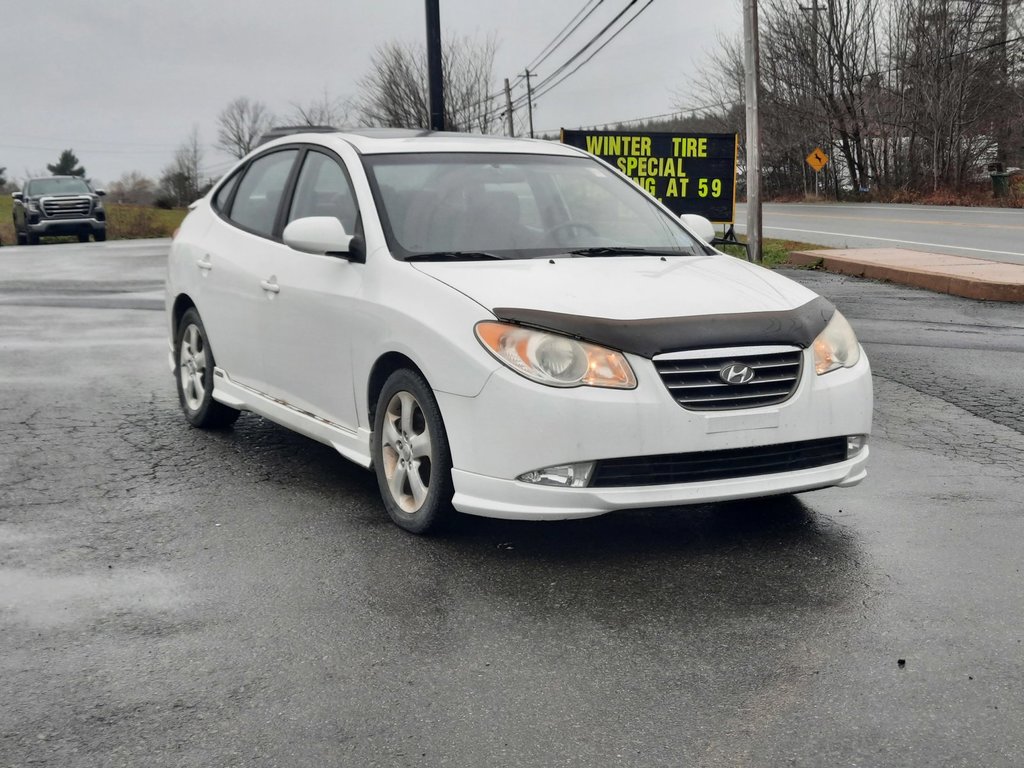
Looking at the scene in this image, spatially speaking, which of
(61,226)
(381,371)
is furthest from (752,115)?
(61,226)

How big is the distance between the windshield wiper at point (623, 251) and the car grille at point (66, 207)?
30785 millimetres

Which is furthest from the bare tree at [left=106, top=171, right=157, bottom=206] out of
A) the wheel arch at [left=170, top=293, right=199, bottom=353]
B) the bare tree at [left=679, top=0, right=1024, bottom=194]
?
the wheel arch at [left=170, top=293, right=199, bottom=353]

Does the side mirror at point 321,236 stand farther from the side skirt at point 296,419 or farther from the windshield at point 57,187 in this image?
the windshield at point 57,187

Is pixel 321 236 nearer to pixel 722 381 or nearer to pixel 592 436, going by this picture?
pixel 592 436

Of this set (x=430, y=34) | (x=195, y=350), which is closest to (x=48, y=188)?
(x=430, y=34)

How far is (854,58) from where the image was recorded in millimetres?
49656

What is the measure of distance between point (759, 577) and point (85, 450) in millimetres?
3914

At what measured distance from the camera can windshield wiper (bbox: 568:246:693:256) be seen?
5.45m

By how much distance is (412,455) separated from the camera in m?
4.88

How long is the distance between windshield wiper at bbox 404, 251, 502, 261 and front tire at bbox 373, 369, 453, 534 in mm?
565

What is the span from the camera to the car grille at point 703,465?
14.3ft

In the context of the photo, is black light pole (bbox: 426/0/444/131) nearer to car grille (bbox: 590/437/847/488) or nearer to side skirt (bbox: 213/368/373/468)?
side skirt (bbox: 213/368/373/468)

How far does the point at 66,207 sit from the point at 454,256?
3106 centimetres

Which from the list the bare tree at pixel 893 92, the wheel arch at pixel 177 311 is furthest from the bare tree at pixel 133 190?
the wheel arch at pixel 177 311
